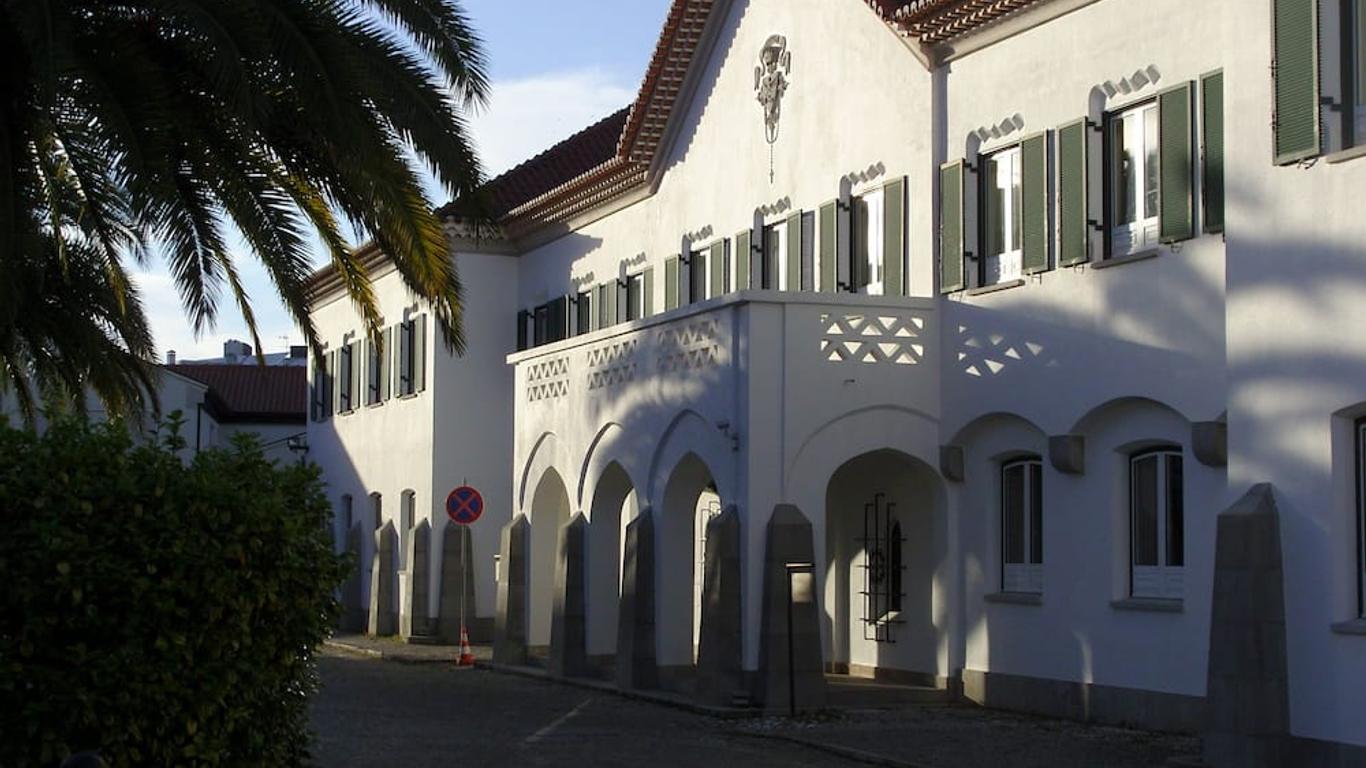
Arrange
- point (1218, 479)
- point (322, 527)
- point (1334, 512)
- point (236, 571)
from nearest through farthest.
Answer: point (236, 571)
point (322, 527)
point (1334, 512)
point (1218, 479)

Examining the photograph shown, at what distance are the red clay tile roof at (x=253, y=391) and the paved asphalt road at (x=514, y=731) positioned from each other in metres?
48.9

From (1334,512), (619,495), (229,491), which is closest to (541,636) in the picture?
(619,495)

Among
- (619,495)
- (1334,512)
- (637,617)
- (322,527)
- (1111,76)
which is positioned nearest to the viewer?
(322,527)

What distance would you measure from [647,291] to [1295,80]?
17625 mm

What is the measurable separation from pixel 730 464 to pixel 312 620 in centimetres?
1131

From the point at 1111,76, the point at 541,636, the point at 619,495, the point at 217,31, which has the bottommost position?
the point at 541,636

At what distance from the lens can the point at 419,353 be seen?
40406 mm

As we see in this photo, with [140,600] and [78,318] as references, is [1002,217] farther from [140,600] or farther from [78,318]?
[140,600]

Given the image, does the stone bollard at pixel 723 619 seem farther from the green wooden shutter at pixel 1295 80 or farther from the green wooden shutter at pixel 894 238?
the green wooden shutter at pixel 1295 80

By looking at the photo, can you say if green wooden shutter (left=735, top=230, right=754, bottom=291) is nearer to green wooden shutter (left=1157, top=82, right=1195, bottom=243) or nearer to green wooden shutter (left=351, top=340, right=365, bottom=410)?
green wooden shutter (left=1157, top=82, right=1195, bottom=243)

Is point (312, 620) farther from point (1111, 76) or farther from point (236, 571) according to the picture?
point (1111, 76)

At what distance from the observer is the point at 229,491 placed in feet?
38.8

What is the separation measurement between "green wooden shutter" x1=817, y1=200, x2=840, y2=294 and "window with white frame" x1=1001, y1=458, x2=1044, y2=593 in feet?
13.1

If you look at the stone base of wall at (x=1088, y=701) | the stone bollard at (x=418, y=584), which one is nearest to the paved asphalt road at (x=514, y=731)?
the stone base of wall at (x=1088, y=701)
